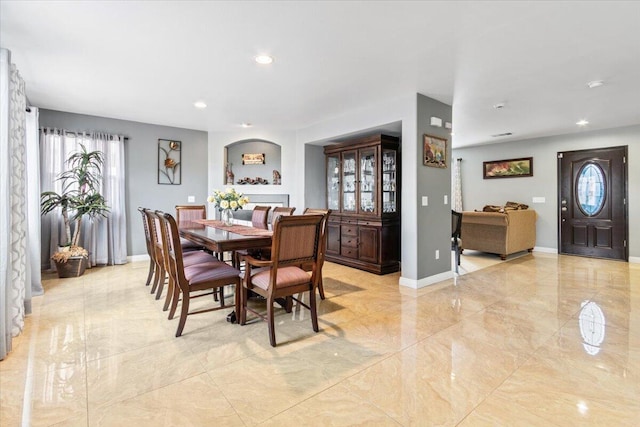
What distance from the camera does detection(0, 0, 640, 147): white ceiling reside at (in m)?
2.32

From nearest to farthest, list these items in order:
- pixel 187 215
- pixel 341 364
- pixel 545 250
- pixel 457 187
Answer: pixel 341 364
pixel 187 215
pixel 545 250
pixel 457 187

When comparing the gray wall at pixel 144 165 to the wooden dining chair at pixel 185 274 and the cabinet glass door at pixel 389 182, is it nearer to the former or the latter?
the wooden dining chair at pixel 185 274

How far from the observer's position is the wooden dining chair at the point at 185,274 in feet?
8.56

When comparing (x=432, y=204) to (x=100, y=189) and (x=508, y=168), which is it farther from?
(x=100, y=189)

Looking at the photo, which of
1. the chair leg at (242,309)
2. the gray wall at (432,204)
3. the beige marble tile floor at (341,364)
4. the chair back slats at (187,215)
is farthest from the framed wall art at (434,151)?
the chair back slats at (187,215)

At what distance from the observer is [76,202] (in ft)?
15.5

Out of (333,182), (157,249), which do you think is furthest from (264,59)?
(333,182)

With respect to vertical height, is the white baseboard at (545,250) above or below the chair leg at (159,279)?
below

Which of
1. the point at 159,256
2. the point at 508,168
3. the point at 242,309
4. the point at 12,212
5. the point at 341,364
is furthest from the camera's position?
the point at 508,168

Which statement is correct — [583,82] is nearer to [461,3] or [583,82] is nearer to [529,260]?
[461,3]

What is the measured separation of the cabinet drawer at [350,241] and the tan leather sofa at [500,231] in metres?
2.75

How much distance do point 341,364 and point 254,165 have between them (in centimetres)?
511

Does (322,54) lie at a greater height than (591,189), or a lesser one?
greater

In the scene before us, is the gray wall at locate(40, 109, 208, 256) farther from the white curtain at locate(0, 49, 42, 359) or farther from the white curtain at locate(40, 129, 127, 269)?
the white curtain at locate(0, 49, 42, 359)
